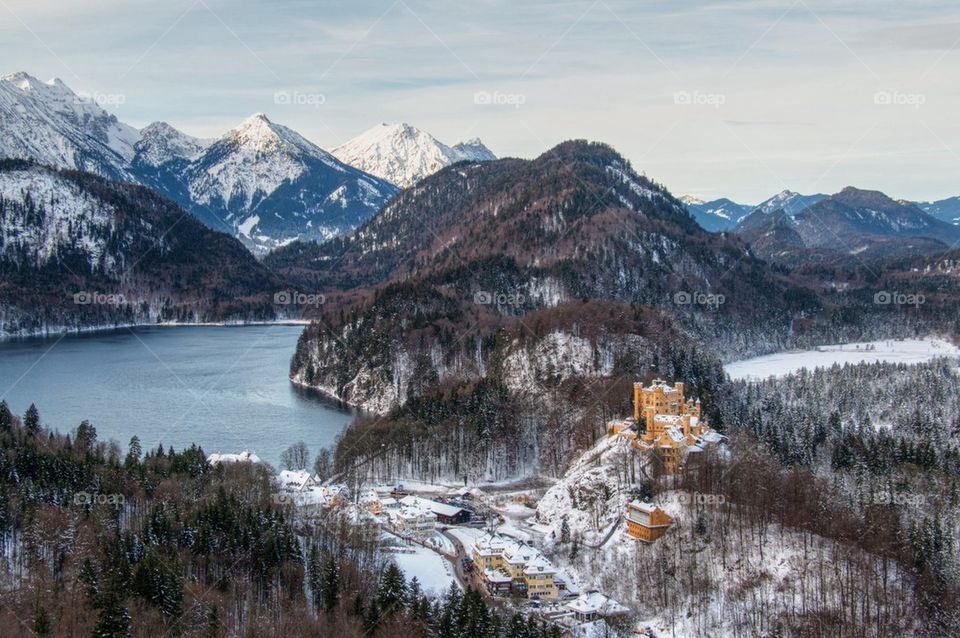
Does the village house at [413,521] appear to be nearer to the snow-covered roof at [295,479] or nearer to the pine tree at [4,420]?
the snow-covered roof at [295,479]

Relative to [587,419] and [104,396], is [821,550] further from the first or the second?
[104,396]

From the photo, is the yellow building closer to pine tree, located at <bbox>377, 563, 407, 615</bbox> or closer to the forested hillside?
the forested hillside

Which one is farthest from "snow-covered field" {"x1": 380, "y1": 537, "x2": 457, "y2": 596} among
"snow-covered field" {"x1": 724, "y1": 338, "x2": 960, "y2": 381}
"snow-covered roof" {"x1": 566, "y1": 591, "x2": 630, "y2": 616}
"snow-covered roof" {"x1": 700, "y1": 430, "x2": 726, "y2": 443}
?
"snow-covered field" {"x1": 724, "y1": 338, "x2": 960, "y2": 381}

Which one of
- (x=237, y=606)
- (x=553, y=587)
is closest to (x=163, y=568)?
(x=237, y=606)

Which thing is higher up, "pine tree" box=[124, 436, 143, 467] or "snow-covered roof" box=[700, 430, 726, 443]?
"snow-covered roof" box=[700, 430, 726, 443]

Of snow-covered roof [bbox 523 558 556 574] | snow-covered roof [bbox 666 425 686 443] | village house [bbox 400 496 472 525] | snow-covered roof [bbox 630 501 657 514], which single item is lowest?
snow-covered roof [bbox 523 558 556 574]
